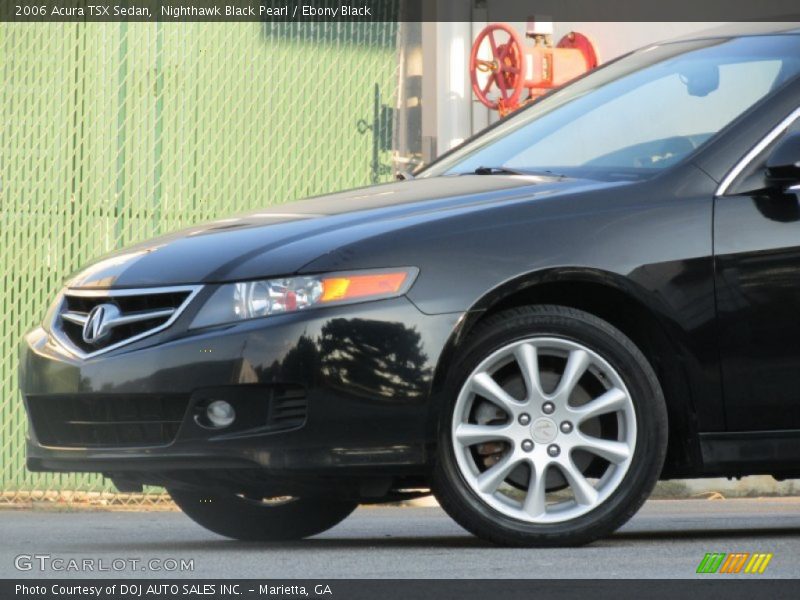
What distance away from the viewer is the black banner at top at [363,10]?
9.75 meters

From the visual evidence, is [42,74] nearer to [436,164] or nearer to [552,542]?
[436,164]

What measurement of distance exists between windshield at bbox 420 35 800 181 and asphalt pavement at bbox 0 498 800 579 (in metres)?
1.22

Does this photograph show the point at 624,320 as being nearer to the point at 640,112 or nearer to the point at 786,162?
the point at 786,162

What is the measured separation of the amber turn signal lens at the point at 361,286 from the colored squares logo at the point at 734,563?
3.79 feet

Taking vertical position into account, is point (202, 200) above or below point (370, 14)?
below

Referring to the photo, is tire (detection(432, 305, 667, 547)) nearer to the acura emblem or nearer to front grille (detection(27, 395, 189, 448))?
front grille (detection(27, 395, 189, 448))

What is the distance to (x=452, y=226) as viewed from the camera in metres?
5.52

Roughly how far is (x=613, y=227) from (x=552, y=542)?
933mm

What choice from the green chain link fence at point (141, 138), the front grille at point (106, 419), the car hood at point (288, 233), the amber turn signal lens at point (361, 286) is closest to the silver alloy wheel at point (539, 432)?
the amber turn signal lens at point (361, 286)
